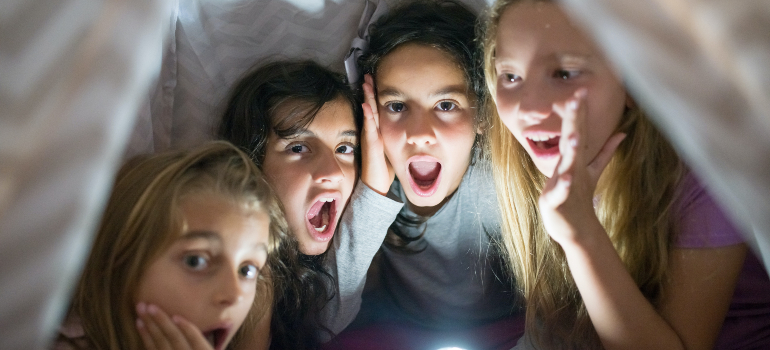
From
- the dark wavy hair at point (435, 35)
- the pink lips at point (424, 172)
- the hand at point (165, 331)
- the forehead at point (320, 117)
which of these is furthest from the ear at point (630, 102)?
the hand at point (165, 331)

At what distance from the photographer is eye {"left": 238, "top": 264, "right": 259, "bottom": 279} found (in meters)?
1.02

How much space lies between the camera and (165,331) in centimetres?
89

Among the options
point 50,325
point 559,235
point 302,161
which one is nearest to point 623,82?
point 559,235

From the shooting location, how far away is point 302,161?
134 centimetres

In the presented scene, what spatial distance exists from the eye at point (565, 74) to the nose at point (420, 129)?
1.11 feet

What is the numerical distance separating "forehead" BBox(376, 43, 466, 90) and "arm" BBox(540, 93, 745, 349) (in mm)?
437

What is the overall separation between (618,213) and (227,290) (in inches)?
28.5

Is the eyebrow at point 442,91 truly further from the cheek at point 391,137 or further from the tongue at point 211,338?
the tongue at point 211,338

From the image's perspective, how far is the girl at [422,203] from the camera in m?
1.37

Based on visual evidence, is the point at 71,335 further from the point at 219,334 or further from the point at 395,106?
the point at 395,106

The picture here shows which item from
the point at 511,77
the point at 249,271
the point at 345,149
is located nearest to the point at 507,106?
the point at 511,77

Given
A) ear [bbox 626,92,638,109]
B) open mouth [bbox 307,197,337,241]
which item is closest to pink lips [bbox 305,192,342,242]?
open mouth [bbox 307,197,337,241]

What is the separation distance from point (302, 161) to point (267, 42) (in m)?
0.38

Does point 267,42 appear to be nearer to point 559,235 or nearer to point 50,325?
point 559,235
